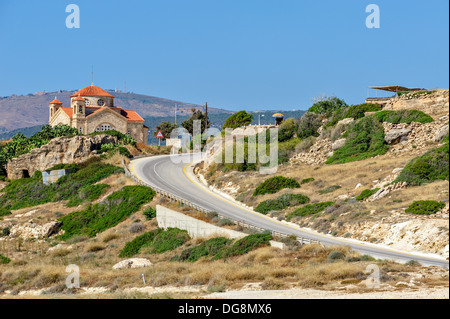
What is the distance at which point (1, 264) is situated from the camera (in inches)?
1775

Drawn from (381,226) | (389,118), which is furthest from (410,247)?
(389,118)

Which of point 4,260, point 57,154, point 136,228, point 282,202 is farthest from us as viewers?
point 57,154

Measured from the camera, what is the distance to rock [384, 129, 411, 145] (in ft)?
218

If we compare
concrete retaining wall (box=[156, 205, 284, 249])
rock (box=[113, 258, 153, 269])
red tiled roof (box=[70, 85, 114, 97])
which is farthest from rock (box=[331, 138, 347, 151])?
red tiled roof (box=[70, 85, 114, 97])

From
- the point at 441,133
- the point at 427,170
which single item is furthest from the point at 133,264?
the point at 441,133

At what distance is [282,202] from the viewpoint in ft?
177

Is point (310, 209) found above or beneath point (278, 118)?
beneath

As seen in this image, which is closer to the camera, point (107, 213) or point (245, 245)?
point (245, 245)

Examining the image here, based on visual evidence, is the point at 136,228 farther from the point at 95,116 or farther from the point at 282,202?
the point at 95,116

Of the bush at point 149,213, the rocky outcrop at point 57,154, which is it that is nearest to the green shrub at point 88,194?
the bush at point 149,213

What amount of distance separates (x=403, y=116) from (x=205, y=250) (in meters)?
35.7

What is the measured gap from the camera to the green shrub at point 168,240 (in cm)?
4500

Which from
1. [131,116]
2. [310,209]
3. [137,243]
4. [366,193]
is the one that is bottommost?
[137,243]

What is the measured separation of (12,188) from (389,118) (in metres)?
42.6
